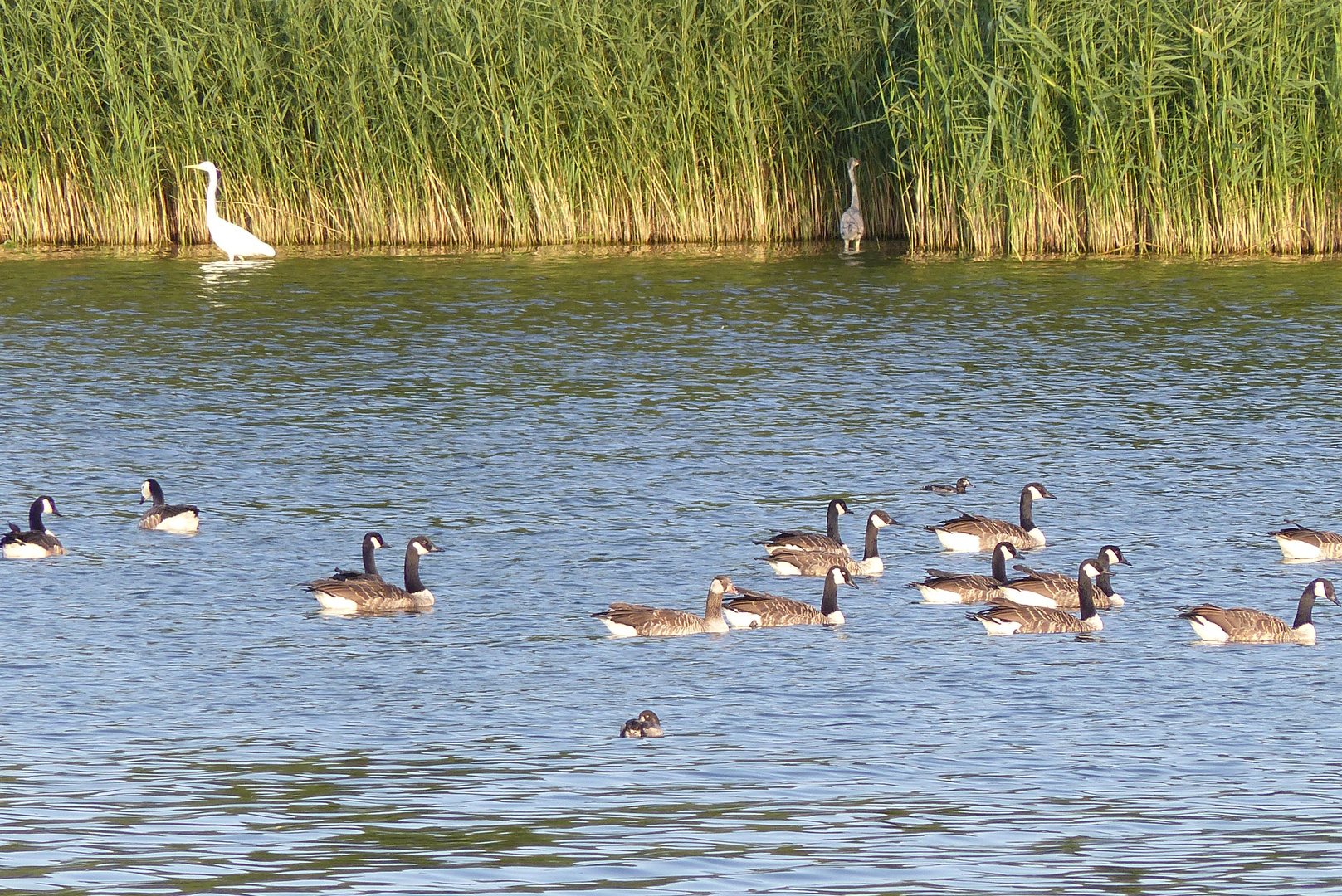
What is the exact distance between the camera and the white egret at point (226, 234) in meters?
27.0

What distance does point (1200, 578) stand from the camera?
41.3ft

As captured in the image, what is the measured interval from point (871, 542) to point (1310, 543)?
2764 mm

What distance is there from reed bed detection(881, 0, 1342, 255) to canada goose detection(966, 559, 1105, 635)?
44.9 ft

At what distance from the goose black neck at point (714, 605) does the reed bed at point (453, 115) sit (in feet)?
49.7

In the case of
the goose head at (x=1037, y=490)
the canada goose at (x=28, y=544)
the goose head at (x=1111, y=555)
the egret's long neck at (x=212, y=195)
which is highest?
the egret's long neck at (x=212, y=195)

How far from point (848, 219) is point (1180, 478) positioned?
12.3 m

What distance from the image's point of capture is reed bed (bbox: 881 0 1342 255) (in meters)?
23.9

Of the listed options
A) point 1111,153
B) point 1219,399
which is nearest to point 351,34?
point 1111,153

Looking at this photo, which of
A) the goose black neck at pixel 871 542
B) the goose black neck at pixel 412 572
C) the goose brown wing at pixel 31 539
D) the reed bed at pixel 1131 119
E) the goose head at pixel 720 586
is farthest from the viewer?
the reed bed at pixel 1131 119

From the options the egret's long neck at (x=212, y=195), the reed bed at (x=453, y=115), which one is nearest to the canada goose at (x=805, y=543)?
the reed bed at (x=453, y=115)

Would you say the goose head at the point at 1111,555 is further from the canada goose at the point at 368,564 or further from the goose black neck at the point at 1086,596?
the canada goose at the point at 368,564

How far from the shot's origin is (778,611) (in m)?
11.8

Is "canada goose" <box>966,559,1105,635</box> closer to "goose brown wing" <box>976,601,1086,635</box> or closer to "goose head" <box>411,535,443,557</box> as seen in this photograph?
"goose brown wing" <box>976,601,1086,635</box>

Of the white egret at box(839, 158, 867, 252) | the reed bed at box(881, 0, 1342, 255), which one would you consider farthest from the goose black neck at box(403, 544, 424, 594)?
the white egret at box(839, 158, 867, 252)
